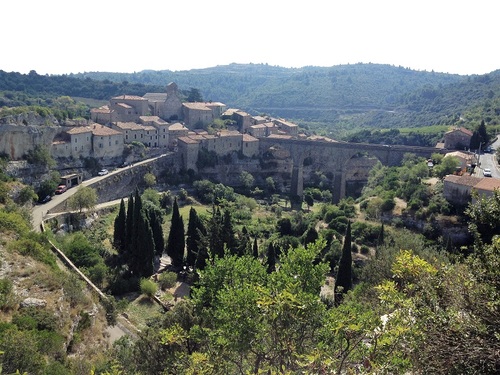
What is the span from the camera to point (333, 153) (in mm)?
65562

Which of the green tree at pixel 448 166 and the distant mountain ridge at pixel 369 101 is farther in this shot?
the distant mountain ridge at pixel 369 101

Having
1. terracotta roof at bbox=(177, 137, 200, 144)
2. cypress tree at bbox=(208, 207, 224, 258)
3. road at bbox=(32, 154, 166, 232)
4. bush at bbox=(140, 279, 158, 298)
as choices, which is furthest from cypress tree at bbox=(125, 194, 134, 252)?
terracotta roof at bbox=(177, 137, 200, 144)

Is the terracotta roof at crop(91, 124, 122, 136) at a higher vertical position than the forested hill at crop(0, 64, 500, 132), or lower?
lower

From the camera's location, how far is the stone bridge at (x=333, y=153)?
61406 mm

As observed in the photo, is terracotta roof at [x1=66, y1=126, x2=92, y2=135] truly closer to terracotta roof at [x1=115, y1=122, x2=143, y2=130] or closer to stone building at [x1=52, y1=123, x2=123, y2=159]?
stone building at [x1=52, y1=123, x2=123, y2=159]

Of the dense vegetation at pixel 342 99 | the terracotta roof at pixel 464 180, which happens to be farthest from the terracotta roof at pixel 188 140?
the dense vegetation at pixel 342 99

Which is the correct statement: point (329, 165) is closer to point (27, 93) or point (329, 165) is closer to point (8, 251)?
point (8, 251)

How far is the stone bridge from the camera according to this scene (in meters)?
61.4

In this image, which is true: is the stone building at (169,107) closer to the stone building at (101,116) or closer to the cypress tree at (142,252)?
the stone building at (101,116)

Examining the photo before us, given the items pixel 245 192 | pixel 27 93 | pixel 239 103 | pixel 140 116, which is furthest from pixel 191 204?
pixel 239 103

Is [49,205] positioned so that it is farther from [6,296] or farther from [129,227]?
[6,296]

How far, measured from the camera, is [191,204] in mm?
55312

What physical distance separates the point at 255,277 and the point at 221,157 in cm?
5469

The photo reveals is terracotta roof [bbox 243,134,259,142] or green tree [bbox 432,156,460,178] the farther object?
terracotta roof [bbox 243,134,259,142]
